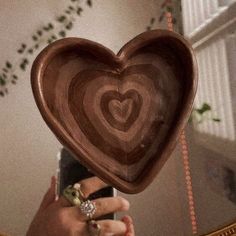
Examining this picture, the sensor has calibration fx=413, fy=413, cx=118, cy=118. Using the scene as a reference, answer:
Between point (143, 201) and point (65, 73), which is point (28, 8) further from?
point (143, 201)

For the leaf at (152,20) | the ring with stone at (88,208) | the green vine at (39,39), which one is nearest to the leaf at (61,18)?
→ the green vine at (39,39)

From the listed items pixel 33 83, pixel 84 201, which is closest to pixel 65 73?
pixel 33 83

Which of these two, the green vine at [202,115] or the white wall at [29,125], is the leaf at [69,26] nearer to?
the white wall at [29,125]

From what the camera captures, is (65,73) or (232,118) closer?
(65,73)

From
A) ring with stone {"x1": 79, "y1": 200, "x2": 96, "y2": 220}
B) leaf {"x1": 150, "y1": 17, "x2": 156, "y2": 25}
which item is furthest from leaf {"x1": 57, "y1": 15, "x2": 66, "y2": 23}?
ring with stone {"x1": 79, "y1": 200, "x2": 96, "y2": 220}

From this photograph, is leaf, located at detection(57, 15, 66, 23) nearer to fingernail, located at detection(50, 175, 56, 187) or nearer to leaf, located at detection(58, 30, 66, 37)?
leaf, located at detection(58, 30, 66, 37)

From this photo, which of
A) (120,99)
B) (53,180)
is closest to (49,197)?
(53,180)
